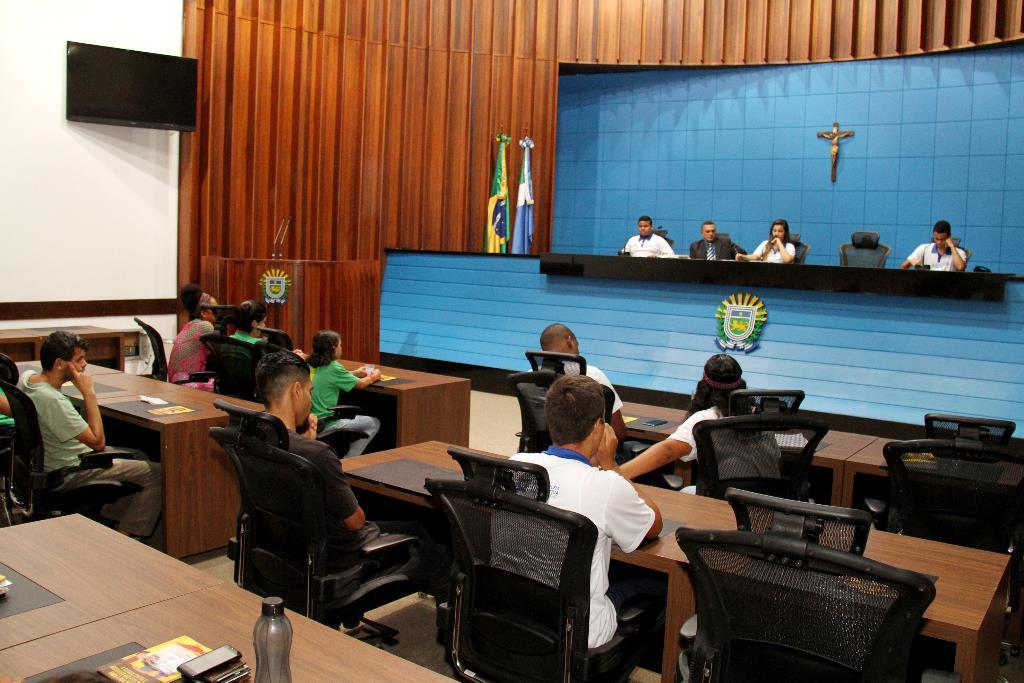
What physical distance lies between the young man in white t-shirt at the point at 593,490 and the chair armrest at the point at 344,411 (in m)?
2.85

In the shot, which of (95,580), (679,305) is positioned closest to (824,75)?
(679,305)

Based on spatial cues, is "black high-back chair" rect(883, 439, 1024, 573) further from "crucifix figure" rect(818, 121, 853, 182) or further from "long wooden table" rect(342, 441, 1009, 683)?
"crucifix figure" rect(818, 121, 853, 182)

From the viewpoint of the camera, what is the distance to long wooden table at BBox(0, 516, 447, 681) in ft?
6.01

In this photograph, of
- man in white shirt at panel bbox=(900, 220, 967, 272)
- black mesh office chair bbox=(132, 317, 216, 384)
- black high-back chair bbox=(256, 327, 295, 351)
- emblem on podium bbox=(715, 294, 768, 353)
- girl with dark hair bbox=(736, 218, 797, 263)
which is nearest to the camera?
black high-back chair bbox=(256, 327, 295, 351)

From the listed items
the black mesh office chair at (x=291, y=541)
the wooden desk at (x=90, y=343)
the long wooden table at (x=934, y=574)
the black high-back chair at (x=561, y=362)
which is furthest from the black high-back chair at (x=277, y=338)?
the black mesh office chair at (x=291, y=541)

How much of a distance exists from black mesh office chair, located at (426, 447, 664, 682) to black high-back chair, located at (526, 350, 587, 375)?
187 centimetres

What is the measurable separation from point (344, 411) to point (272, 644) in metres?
3.98

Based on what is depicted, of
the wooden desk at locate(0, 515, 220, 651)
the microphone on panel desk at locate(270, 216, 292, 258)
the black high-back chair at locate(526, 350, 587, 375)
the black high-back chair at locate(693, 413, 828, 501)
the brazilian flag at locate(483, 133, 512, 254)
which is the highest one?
the brazilian flag at locate(483, 133, 512, 254)

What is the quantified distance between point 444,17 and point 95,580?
973cm

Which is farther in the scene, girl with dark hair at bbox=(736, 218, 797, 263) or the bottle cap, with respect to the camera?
girl with dark hair at bbox=(736, 218, 797, 263)

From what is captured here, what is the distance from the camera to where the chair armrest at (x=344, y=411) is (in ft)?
17.8

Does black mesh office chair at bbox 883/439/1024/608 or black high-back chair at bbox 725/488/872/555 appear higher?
black high-back chair at bbox 725/488/872/555

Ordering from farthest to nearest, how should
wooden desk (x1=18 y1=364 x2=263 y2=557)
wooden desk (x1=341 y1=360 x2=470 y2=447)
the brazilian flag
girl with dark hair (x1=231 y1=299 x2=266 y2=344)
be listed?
the brazilian flag, girl with dark hair (x1=231 y1=299 x2=266 y2=344), wooden desk (x1=341 y1=360 x2=470 y2=447), wooden desk (x1=18 y1=364 x2=263 y2=557)

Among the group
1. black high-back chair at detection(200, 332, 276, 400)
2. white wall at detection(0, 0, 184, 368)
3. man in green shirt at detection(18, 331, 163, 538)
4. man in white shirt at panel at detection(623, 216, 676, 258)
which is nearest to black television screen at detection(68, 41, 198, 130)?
white wall at detection(0, 0, 184, 368)
